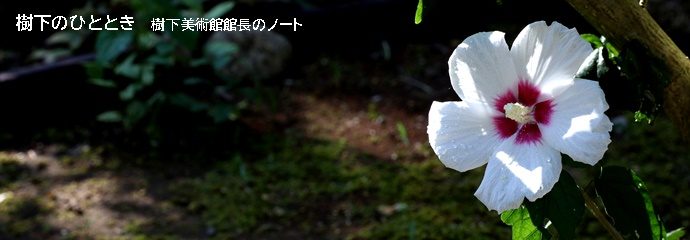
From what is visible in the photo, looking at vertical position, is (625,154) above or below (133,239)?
above

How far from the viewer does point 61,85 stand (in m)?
3.70

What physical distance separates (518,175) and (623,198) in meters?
0.21

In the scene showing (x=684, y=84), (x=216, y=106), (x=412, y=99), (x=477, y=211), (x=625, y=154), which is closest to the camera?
(x=684, y=84)

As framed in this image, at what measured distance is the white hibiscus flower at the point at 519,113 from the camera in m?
A: 0.95

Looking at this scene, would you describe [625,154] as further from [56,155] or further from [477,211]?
[56,155]

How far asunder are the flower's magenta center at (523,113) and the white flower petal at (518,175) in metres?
0.02

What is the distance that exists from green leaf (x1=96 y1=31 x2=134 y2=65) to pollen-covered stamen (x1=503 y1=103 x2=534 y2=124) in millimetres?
2470

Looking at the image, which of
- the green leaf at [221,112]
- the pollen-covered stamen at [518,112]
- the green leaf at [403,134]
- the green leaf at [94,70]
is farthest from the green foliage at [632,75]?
the green leaf at [94,70]

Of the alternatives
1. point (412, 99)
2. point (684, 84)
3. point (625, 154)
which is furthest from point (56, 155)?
point (684, 84)

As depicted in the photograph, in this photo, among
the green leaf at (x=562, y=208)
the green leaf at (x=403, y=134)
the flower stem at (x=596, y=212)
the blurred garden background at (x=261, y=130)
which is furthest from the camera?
the green leaf at (x=403, y=134)

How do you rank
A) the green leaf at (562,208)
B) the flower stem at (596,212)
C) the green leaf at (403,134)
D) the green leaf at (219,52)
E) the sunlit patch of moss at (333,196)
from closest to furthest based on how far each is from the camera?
the green leaf at (562,208) < the flower stem at (596,212) < the sunlit patch of moss at (333,196) < the green leaf at (403,134) < the green leaf at (219,52)

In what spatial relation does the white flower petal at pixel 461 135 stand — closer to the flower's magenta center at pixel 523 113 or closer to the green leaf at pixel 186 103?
the flower's magenta center at pixel 523 113

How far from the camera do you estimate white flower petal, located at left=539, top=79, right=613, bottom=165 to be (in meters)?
0.93

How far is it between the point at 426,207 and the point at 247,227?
20.4 inches
